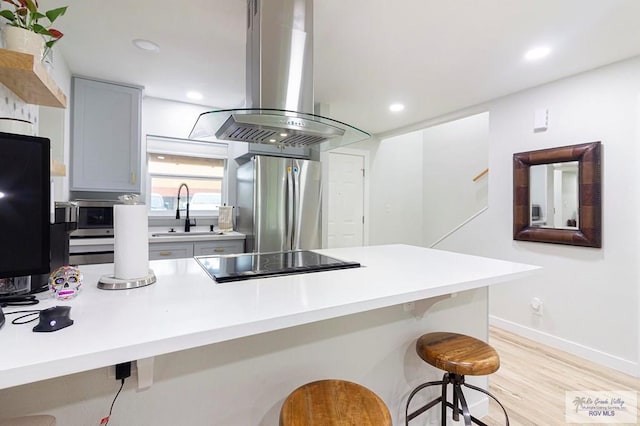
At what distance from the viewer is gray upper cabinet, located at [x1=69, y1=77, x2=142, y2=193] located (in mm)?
2812

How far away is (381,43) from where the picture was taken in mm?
2234

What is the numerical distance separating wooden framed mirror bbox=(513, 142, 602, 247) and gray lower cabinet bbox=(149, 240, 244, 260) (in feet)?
9.68

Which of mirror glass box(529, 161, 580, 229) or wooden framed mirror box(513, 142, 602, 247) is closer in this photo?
wooden framed mirror box(513, 142, 602, 247)

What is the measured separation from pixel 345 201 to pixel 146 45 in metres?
3.22

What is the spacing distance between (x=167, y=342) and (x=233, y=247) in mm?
2691

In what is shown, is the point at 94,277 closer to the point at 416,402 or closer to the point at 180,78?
the point at 416,402

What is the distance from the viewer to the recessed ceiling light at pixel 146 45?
2279mm

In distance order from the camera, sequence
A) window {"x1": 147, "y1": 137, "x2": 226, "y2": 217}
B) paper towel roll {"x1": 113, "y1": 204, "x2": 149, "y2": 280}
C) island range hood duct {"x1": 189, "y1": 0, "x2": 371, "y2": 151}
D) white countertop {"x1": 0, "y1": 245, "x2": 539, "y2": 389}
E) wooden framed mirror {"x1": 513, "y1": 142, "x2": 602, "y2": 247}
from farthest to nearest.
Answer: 1. window {"x1": 147, "y1": 137, "x2": 226, "y2": 217}
2. wooden framed mirror {"x1": 513, "y1": 142, "x2": 602, "y2": 247}
3. island range hood duct {"x1": 189, "y1": 0, "x2": 371, "y2": 151}
4. paper towel roll {"x1": 113, "y1": 204, "x2": 149, "y2": 280}
5. white countertop {"x1": 0, "y1": 245, "x2": 539, "y2": 389}

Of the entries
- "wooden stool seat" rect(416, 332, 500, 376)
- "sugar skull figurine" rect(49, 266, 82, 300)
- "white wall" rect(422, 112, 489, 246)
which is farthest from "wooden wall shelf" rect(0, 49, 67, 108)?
"white wall" rect(422, 112, 489, 246)

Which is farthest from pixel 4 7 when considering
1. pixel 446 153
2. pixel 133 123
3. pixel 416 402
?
pixel 446 153

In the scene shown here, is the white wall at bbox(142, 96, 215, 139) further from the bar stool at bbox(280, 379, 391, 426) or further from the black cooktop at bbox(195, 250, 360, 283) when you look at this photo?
the bar stool at bbox(280, 379, 391, 426)

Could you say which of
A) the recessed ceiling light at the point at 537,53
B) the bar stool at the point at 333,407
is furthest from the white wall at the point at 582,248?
the bar stool at the point at 333,407

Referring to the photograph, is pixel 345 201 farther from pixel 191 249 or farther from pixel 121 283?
pixel 121 283

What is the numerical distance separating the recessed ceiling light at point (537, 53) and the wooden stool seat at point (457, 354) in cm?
218
